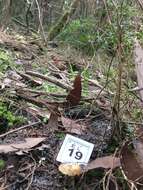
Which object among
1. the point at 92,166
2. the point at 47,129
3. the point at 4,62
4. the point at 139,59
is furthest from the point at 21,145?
the point at 4,62

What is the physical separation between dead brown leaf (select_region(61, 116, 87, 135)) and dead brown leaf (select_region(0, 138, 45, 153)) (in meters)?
0.16

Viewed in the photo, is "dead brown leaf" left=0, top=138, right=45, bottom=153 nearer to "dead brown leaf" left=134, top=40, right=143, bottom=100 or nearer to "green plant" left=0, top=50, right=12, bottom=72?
"dead brown leaf" left=134, top=40, right=143, bottom=100

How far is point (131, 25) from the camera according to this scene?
9.19 ft

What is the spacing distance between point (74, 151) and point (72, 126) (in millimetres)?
257

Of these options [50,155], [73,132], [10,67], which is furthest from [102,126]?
[10,67]

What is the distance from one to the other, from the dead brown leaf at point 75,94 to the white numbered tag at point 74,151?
1.22 feet

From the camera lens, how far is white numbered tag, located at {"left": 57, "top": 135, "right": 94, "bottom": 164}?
215 cm

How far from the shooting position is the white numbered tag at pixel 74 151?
7.06 feet

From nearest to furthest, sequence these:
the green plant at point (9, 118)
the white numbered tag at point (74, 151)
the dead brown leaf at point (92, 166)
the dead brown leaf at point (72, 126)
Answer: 1. the dead brown leaf at point (92, 166)
2. the white numbered tag at point (74, 151)
3. the dead brown leaf at point (72, 126)
4. the green plant at point (9, 118)

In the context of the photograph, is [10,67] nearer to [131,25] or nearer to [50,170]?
[131,25]

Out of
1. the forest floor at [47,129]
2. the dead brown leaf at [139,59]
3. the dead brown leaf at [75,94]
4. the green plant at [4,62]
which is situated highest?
the dead brown leaf at [139,59]

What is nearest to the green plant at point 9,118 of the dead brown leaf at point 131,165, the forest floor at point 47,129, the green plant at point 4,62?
the forest floor at point 47,129

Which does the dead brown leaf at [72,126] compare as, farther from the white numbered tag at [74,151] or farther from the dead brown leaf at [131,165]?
the dead brown leaf at [131,165]

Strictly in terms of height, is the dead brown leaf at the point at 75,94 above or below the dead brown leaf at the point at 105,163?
above
